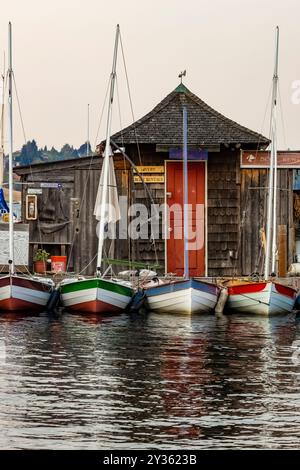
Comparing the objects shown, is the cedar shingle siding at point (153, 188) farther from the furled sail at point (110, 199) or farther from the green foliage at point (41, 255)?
the furled sail at point (110, 199)

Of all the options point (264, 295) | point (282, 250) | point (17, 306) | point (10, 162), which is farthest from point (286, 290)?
point (10, 162)

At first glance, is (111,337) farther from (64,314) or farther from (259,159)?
(259,159)

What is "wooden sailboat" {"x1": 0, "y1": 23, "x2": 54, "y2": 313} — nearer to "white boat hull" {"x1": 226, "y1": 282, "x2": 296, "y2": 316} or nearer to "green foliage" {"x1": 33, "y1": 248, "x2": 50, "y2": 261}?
"green foliage" {"x1": 33, "y1": 248, "x2": 50, "y2": 261}

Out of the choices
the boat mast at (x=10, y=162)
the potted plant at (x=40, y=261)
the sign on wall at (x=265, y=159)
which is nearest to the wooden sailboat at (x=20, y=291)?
the boat mast at (x=10, y=162)

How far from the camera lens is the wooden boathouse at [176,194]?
37062 millimetres

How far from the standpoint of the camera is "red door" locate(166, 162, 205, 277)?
122 feet

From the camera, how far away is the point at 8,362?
21.3m

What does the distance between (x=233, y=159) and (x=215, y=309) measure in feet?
22.3

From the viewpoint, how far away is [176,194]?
122 ft

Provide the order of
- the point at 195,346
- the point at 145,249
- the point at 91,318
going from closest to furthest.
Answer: the point at 195,346, the point at 91,318, the point at 145,249

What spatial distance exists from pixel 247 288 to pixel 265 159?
6.67 meters

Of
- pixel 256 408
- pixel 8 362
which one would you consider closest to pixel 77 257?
pixel 8 362

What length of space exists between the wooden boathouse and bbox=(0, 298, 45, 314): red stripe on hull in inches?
189

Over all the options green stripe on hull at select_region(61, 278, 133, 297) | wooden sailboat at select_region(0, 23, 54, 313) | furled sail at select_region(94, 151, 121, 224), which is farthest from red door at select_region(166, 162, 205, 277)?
wooden sailboat at select_region(0, 23, 54, 313)
